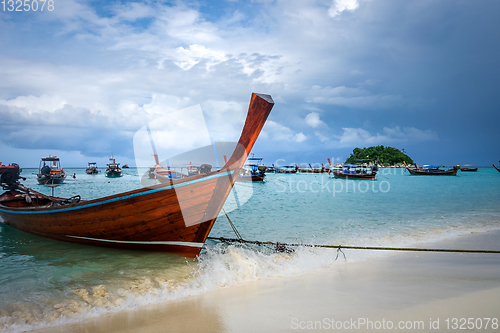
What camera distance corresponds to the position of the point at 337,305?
386 centimetres

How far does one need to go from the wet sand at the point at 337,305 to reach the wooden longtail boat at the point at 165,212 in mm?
1497

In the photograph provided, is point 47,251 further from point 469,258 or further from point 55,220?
point 469,258

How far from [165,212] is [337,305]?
3364mm

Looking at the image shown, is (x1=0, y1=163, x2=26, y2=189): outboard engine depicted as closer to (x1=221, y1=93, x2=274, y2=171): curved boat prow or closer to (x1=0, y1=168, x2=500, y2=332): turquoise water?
(x1=0, y1=168, x2=500, y2=332): turquoise water

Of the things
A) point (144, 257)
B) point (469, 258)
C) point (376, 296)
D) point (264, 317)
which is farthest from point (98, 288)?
point (469, 258)

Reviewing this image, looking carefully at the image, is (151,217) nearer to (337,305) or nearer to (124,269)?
(124,269)

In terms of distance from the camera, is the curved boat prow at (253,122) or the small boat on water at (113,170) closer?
the curved boat prow at (253,122)

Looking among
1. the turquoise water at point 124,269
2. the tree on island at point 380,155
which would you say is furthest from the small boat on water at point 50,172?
the tree on island at point 380,155

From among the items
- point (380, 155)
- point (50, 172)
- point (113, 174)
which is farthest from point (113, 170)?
point (380, 155)

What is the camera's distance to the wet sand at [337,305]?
11.1ft

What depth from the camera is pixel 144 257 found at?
590cm

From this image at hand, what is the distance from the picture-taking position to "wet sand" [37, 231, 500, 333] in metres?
3.38

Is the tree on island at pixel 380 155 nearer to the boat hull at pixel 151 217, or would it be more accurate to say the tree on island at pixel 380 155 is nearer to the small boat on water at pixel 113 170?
the small boat on water at pixel 113 170

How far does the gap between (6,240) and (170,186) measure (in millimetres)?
6766
